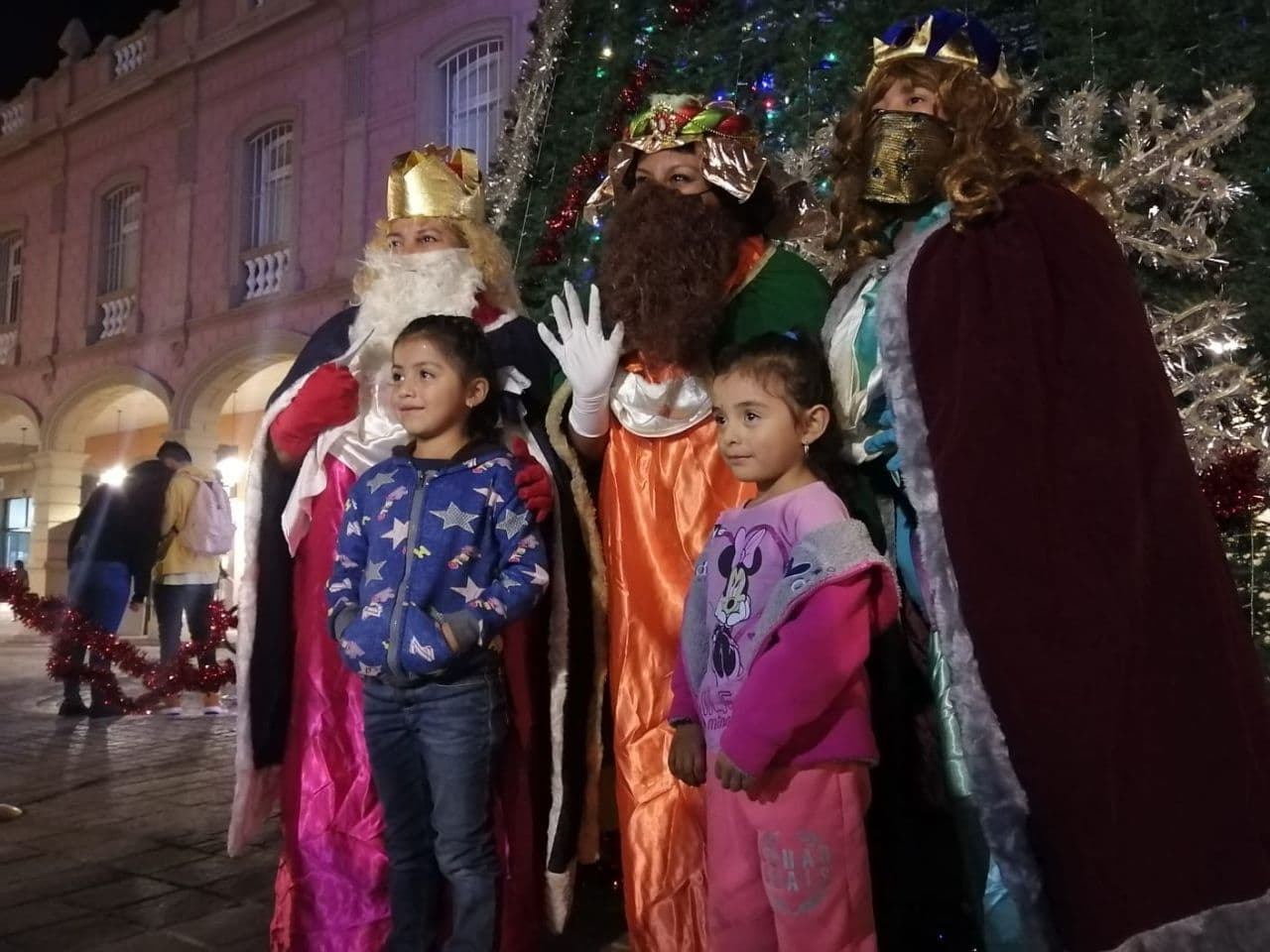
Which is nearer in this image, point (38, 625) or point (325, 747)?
point (325, 747)

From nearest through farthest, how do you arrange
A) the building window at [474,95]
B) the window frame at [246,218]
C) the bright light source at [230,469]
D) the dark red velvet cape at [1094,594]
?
the dark red velvet cape at [1094,594] < the building window at [474,95] < the window frame at [246,218] < the bright light source at [230,469]

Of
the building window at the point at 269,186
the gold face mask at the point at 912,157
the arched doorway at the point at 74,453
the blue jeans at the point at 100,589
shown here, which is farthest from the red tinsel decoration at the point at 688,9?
the arched doorway at the point at 74,453

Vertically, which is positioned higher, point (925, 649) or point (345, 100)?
point (345, 100)

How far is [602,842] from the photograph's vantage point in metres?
3.19

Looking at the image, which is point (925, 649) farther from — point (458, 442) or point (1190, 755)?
point (458, 442)

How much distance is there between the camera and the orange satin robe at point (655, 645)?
2385mm

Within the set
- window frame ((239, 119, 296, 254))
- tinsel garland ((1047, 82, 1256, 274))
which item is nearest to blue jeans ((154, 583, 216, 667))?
window frame ((239, 119, 296, 254))

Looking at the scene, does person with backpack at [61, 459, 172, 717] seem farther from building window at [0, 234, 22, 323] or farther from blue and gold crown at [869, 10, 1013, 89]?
building window at [0, 234, 22, 323]

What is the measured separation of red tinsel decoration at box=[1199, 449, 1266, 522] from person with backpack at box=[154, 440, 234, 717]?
5.90 m

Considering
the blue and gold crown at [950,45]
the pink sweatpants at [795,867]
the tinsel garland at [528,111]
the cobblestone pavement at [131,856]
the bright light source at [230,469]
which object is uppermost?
the tinsel garland at [528,111]

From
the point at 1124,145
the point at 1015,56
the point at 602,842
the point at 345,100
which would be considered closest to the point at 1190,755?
the point at 602,842

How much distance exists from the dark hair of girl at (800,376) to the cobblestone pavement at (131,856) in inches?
60.1

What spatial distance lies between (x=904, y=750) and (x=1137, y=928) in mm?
716

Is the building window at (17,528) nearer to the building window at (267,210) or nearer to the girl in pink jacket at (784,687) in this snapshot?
the building window at (267,210)
